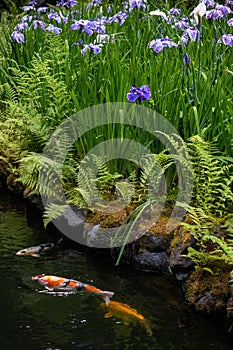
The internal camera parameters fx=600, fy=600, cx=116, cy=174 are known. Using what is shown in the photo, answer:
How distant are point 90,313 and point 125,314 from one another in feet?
0.62

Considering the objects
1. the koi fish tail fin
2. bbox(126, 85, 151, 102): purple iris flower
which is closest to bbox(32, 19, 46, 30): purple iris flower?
bbox(126, 85, 151, 102): purple iris flower

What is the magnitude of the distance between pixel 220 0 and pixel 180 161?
5.50m

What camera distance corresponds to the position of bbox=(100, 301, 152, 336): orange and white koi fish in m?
3.17

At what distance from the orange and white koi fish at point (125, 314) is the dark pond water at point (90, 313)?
19 millimetres

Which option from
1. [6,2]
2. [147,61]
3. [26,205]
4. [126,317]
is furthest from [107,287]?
[6,2]

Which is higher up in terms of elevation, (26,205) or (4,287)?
(26,205)

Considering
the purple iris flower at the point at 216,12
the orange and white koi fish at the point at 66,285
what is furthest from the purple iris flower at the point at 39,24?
the orange and white koi fish at the point at 66,285

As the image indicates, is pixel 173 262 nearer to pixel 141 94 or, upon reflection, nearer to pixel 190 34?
pixel 141 94

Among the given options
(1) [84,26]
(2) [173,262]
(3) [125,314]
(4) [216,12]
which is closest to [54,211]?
(2) [173,262]

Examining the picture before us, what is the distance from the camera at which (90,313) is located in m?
3.23

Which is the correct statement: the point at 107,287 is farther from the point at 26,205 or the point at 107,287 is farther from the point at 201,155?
the point at 26,205

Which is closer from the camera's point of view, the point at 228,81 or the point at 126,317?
the point at 126,317

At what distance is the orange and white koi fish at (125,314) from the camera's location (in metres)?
3.17

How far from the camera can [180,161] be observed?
3.67 meters
